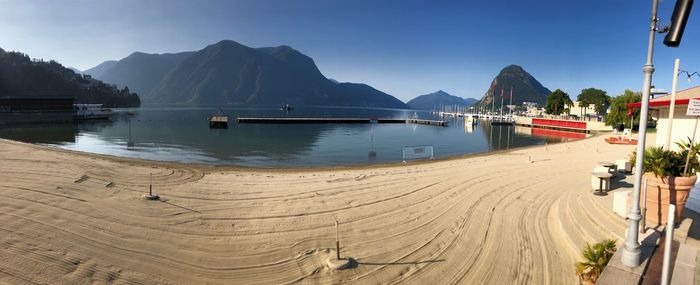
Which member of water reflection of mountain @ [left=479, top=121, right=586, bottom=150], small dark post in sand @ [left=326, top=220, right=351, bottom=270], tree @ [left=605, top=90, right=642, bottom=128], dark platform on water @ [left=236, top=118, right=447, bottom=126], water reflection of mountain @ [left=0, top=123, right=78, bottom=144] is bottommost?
water reflection of mountain @ [left=0, top=123, right=78, bottom=144]

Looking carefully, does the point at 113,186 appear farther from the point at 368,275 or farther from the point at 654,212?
the point at 654,212

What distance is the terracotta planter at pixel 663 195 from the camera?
25.2 ft

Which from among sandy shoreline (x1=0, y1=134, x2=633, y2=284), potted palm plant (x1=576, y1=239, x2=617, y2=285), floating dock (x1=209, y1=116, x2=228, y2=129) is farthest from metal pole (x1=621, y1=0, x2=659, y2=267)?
floating dock (x1=209, y1=116, x2=228, y2=129)

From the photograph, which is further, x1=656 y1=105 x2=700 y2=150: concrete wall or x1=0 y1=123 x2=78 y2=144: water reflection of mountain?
x1=0 y1=123 x2=78 y2=144: water reflection of mountain

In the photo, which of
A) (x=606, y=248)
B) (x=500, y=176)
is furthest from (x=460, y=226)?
(x=500, y=176)

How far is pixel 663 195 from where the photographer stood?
7984 mm

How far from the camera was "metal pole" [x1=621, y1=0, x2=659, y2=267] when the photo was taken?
19.0ft

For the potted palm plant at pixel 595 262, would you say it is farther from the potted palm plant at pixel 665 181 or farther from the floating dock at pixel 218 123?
the floating dock at pixel 218 123

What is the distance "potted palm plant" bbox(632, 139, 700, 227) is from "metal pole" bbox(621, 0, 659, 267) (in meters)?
2.27

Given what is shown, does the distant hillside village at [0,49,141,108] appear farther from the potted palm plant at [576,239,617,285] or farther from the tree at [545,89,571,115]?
the tree at [545,89,571,115]

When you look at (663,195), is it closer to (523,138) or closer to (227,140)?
(227,140)

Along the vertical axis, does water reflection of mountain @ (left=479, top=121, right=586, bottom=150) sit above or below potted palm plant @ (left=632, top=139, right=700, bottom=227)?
below

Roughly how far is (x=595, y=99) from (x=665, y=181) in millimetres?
140219

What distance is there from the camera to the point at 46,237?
28.3 ft
